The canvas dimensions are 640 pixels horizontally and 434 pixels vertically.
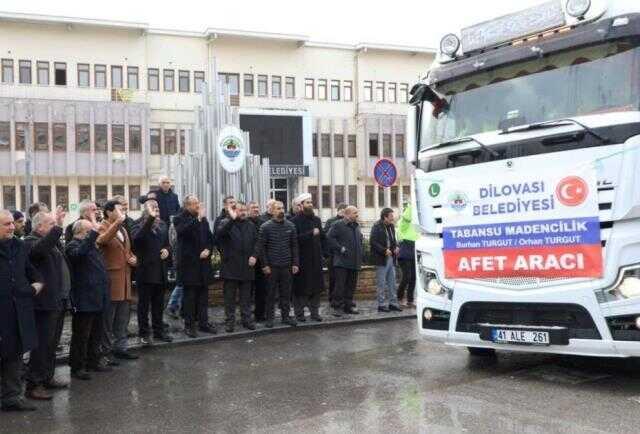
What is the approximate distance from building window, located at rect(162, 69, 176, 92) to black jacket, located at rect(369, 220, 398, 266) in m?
35.3

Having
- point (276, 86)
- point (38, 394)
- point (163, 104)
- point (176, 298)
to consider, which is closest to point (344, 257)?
point (176, 298)

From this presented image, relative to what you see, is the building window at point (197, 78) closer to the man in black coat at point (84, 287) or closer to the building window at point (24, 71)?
the building window at point (24, 71)

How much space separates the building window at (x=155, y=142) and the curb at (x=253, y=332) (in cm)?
3607

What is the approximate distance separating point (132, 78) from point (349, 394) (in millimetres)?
41141

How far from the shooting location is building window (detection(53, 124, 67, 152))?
42781mm

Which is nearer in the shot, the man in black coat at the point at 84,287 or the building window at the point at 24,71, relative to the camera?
the man in black coat at the point at 84,287

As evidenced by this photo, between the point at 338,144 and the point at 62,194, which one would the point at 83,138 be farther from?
the point at 338,144

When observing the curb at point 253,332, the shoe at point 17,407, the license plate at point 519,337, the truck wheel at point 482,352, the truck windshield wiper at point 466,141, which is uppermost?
the truck windshield wiper at point 466,141

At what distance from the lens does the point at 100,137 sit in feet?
144

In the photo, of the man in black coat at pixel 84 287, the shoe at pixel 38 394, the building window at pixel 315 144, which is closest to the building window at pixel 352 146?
the building window at pixel 315 144

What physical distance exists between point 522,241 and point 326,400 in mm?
2356

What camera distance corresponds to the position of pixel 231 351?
919 cm

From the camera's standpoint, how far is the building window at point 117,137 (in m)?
43.9

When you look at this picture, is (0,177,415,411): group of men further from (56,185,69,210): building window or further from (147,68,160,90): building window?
(147,68,160,90): building window
